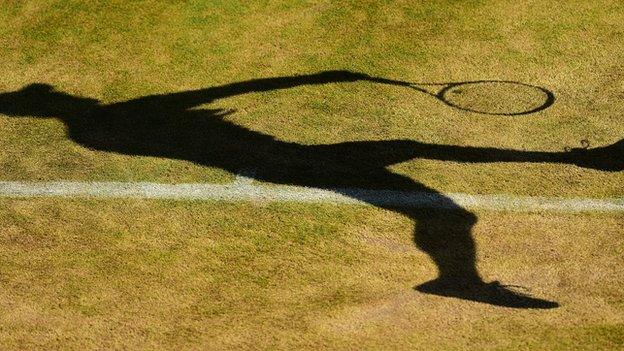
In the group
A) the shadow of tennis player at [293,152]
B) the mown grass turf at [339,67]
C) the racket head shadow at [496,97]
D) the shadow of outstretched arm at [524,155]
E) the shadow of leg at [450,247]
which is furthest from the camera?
the racket head shadow at [496,97]

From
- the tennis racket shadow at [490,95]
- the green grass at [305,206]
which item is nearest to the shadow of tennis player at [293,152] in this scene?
the green grass at [305,206]

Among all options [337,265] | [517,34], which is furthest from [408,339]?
[517,34]

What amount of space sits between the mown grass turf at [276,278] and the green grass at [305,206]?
0.02m

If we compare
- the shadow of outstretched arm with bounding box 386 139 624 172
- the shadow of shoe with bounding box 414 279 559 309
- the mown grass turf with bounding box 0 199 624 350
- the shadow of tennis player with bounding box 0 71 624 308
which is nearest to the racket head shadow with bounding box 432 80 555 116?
the shadow of outstretched arm with bounding box 386 139 624 172

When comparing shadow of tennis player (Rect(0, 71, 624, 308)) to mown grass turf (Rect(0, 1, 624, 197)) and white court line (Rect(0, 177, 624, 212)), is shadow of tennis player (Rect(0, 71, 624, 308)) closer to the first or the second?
white court line (Rect(0, 177, 624, 212))

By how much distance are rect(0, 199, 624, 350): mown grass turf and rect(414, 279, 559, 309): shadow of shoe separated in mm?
101

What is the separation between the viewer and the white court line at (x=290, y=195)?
9.34m

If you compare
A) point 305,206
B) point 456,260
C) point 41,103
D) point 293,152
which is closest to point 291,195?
point 305,206

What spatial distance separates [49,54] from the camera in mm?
13156

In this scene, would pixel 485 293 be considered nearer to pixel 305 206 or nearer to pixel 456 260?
pixel 456 260

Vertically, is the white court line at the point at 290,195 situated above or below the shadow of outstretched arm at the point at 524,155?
below

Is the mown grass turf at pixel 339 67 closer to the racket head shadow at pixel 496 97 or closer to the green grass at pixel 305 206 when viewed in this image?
the green grass at pixel 305 206

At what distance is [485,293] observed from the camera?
796 cm

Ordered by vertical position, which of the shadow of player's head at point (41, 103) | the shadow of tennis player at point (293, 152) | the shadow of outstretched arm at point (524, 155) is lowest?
the shadow of player's head at point (41, 103)
